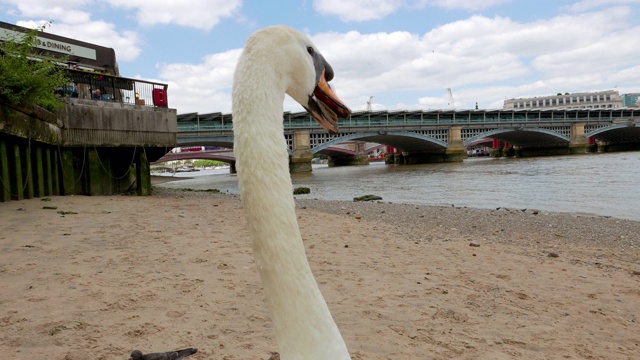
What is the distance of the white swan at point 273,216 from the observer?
1480 mm

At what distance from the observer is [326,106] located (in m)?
2.05

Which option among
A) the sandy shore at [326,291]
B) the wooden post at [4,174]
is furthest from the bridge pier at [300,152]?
the sandy shore at [326,291]

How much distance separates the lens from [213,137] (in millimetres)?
36438

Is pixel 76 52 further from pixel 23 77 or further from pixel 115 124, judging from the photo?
pixel 23 77

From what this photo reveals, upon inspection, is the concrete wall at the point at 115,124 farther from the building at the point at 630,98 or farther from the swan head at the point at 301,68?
the building at the point at 630,98

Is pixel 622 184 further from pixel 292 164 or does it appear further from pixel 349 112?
pixel 292 164

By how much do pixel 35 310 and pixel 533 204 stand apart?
48.4 ft

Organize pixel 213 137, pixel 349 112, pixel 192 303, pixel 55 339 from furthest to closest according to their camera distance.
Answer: pixel 213 137, pixel 192 303, pixel 55 339, pixel 349 112

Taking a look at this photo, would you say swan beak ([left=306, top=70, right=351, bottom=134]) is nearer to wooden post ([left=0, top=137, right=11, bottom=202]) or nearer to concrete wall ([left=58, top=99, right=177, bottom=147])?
wooden post ([left=0, top=137, right=11, bottom=202])

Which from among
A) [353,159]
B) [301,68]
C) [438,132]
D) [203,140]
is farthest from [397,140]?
[301,68]

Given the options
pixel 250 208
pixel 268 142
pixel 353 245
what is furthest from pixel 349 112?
pixel 353 245

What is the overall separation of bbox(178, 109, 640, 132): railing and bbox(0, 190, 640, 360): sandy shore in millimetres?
30379

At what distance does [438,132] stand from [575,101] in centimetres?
10787

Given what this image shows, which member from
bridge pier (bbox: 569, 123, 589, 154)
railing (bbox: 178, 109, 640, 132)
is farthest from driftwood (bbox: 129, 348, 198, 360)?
bridge pier (bbox: 569, 123, 589, 154)
